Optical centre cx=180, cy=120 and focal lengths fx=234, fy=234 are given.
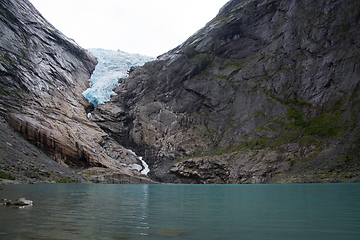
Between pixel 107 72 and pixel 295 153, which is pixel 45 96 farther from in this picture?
pixel 295 153

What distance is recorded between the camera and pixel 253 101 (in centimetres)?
9644

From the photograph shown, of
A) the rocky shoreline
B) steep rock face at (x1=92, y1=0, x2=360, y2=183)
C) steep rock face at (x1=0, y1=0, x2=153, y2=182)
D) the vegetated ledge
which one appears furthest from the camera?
steep rock face at (x1=0, y1=0, x2=153, y2=182)

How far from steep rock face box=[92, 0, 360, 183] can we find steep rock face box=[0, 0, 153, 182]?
16507 mm

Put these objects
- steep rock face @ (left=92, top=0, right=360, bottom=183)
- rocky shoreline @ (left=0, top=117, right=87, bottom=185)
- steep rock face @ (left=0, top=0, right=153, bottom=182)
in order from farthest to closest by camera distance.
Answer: steep rock face @ (left=0, top=0, right=153, bottom=182), steep rock face @ (left=92, top=0, right=360, bottom=183), rocky shoreline @ (left=0, top=117, right=87, bottom=185)

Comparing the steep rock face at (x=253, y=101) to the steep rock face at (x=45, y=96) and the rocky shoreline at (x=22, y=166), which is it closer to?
the steep rock face at (x=45, y=96)

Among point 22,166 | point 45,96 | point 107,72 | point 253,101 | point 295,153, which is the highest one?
point 107,72

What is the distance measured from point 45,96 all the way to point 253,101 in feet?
265

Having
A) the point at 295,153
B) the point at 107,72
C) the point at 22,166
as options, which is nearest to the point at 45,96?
the point at 22,166

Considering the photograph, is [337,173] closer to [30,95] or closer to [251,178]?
[251,178]

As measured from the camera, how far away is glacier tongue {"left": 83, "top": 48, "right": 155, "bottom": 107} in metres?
129

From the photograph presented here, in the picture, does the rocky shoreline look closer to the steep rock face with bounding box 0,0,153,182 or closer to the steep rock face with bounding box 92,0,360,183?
the steep rock face with bounding box 0,0,153,182

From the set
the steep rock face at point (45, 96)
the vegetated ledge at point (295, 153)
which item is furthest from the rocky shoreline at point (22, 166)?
the vegetated ledge at point (295, 153)

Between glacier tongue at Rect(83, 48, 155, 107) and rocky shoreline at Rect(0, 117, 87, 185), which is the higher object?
glacier tongue at Rect(83, 48, 155, 107)

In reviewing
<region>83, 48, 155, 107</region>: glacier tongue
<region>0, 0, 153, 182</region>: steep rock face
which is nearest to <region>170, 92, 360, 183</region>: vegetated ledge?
<region>0, 0, 153, 182</region>: steep rock face
